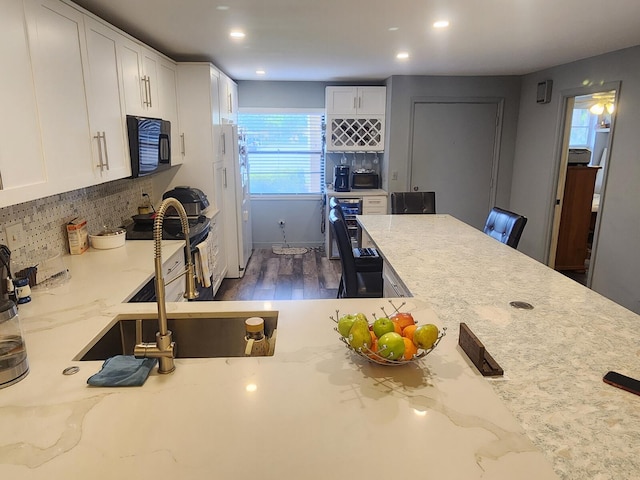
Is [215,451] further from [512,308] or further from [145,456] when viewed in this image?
[512,308]

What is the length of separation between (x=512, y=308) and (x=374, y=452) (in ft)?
3.65

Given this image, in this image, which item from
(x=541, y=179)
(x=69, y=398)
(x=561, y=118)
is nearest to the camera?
(x=69, y=398)

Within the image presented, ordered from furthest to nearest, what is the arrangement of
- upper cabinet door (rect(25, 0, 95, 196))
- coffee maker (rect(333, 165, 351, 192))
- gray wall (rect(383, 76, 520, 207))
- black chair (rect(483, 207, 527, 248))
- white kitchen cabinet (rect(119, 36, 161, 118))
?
1. coffee maker (rect(333, 165, 351, 192))
2. gray wall (rect(383, 76, 520, 207))
3. black chair (rect(483, 207, 527, 248))
4. white kitchen cabinet (rect(119, 36, 161, 118))
5. upper cabinet door (rect(25, 0, 95, 196))

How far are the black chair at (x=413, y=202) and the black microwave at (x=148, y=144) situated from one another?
2150 mm

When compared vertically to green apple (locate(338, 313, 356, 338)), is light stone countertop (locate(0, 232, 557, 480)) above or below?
below

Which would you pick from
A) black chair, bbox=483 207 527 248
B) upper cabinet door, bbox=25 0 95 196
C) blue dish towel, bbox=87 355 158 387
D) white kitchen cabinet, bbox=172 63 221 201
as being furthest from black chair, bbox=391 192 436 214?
blue dish towel, bbox=87 355 158 387

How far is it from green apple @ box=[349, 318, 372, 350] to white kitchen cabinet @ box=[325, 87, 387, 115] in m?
4.65

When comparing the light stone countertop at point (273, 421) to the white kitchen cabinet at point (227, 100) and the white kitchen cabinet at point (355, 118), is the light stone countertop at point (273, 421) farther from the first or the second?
the white kitchen cabinet at point (355, 118)

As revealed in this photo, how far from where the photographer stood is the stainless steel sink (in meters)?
1.66

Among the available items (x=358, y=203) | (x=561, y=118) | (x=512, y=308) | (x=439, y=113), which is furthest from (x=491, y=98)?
(x=512, y=308)

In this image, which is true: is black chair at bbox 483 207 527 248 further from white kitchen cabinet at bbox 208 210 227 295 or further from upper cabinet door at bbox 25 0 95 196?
upper cabinet door at bbox 25 0 95 196

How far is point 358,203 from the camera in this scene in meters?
5.43

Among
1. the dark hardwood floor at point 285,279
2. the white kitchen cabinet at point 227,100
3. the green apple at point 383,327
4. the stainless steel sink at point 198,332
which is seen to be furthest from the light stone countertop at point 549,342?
the white kitchen cabinet at point 227,100

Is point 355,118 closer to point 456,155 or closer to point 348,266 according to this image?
point 456,155
